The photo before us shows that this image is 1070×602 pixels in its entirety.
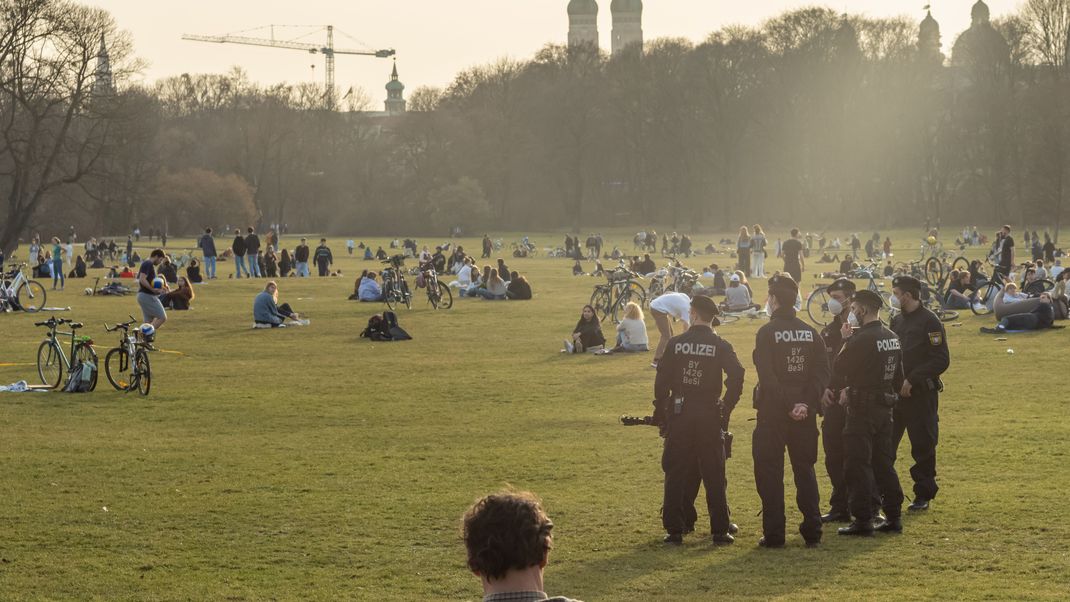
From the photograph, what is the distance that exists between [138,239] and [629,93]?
31302mm

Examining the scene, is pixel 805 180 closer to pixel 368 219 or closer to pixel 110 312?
pixel 368 219

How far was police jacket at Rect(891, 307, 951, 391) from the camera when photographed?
10.4m

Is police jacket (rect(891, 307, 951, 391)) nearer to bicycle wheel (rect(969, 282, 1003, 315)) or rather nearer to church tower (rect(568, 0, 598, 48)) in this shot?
bicycle wheel (rect(969, 282, 1003, 315))

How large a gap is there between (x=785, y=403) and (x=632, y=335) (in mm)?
13399

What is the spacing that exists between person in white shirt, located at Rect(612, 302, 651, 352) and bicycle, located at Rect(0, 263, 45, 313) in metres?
15.4

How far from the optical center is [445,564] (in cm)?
920

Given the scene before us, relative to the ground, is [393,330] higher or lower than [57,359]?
lower

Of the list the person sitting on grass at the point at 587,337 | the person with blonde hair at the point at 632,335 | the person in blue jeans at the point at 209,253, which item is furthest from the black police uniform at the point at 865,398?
the person in blue jeans at the point at 209,253

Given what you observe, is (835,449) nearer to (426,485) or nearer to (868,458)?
(868,458)

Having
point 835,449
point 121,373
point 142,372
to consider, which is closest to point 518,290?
point 121,373

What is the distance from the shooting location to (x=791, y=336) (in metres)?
9.30

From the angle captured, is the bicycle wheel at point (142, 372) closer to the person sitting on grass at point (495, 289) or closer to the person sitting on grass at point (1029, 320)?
the person sitting on grass at point (1029, 320)

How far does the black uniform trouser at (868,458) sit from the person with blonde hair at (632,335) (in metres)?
12.8

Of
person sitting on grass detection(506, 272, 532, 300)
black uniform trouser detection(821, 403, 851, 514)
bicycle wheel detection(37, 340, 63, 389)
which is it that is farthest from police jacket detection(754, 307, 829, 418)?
person sitting on grass detection(506, 272, 532, 300)
